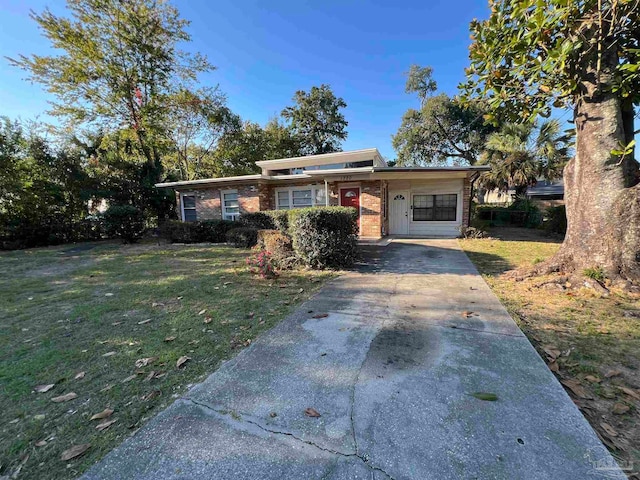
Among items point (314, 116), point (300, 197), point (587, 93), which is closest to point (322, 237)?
point (587, 93)

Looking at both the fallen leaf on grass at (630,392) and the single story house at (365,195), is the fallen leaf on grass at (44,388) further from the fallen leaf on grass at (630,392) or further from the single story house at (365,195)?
the single story house at (365,195)

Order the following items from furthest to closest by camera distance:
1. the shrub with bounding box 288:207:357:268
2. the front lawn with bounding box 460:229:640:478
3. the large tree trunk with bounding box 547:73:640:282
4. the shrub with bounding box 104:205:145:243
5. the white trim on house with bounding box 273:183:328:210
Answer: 1. the white trim on house with bounding box 273:183:328:210
2. the shrub with bounding box 104:205:145:243
3. the shrub with bounding box 288:207:357:268
4. the large tree trunk with bounding box 547:73:640:282
5. the front lawn with bounding box 460:229:640:478

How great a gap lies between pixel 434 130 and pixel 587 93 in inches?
839

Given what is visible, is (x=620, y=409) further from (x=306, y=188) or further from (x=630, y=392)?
(x=306, y=188)

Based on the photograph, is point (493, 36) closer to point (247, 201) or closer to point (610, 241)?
point (610, 241)

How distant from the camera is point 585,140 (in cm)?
463

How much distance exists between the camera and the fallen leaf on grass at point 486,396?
6.65ft

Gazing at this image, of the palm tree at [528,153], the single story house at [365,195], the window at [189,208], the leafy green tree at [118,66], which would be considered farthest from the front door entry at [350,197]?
the leafy green tree at [118,66]

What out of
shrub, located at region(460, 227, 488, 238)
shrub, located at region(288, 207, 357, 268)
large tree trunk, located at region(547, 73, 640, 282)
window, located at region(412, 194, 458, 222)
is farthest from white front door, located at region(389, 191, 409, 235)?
large tree trunk, located at region(547, 73, 640, 282)

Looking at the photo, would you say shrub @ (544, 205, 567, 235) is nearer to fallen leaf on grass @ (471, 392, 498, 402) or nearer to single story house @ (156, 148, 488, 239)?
single story house @ (156, 148, 488, 239)

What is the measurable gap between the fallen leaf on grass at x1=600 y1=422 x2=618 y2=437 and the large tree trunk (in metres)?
3.70

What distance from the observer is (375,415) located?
74.5 inches

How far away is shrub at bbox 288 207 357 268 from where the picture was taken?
6.19m

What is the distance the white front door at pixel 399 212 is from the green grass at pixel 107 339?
7.80 m
